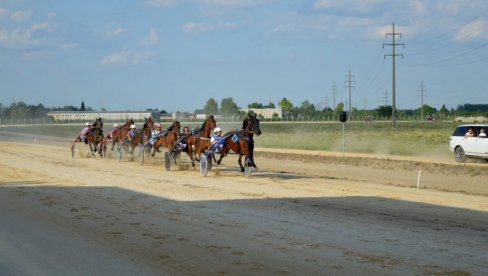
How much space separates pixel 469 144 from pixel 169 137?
40.6 feet

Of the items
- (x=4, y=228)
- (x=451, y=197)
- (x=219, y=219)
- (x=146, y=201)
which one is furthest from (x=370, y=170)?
(x=4, y=228)

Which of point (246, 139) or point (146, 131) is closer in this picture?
point (246, 139)

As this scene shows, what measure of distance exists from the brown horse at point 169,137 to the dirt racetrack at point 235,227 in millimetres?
4365

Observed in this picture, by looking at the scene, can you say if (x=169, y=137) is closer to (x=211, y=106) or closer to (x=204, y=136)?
(x=204, y=136)

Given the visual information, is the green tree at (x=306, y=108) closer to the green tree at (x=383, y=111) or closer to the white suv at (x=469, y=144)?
the green tree at (x=383, y=111)

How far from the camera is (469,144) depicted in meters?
29.3

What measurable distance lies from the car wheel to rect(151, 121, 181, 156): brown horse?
39.6 ft

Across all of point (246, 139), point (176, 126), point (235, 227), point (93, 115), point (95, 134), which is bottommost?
point (235, 227)

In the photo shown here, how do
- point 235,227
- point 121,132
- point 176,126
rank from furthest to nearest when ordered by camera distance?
point 121,132, point 176,126, point 235,227

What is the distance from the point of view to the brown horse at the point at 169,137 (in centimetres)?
2658

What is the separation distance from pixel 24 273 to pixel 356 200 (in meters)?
9.17

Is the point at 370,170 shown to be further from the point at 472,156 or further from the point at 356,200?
the point at 356,200

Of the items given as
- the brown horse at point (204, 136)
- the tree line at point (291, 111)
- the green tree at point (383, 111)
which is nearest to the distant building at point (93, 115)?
the tree line at point (291, 111)

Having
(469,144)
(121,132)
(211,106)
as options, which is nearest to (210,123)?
(121,132)
